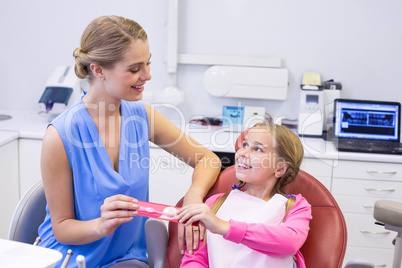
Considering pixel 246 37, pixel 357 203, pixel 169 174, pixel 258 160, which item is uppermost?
pixel 246 37

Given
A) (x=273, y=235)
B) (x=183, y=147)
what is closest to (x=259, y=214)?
(x=273, y=235)

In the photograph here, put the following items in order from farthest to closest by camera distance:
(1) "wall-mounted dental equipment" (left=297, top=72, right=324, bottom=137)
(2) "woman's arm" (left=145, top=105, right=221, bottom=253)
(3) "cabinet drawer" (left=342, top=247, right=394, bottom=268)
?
(1) "wall-mounted dental equipment" (left=297, top=72, right=324, bottom=137), (3) "cabinet drawer" (left=342, top=247, right=394, bottom=268), (2) "woman's arm" (left=145, top=105, right=221, bottom=253)

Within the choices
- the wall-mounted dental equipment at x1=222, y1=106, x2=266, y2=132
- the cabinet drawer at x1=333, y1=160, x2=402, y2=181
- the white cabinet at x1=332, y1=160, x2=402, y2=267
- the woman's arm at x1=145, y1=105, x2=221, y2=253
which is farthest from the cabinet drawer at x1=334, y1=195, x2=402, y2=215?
the woman's arm at x1=145, y1=105, x2=221, y2=253

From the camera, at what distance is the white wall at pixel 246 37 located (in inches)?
104

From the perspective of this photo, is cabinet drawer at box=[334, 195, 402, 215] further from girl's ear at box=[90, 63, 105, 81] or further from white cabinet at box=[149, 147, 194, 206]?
girl's ear at box=[90, 63, 105, 81]

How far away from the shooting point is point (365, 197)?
92.0 inches

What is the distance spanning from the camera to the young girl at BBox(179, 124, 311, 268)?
1247mm

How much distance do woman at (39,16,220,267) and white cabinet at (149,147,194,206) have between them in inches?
35.4

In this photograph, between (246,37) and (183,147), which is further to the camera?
(246,37)

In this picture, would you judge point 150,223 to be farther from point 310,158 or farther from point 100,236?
point 310,158

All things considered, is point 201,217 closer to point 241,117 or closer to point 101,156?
point 101,156

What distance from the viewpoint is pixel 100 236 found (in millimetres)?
1264

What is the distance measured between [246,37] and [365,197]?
1.14 metres

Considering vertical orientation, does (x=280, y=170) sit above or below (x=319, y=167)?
above
